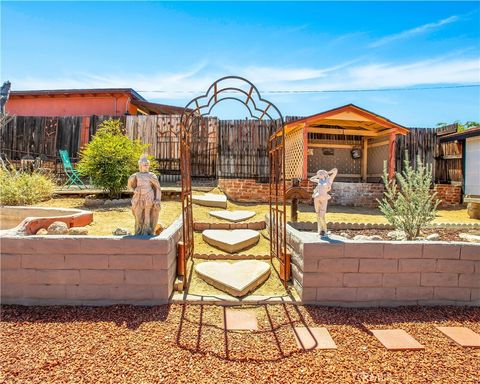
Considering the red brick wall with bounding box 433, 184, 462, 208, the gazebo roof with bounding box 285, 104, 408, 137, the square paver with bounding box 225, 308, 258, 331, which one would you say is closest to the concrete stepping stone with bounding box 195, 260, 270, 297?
the square paver with bounding box 225, 308, 258, 331

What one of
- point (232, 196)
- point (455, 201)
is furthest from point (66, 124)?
point (455, 201)

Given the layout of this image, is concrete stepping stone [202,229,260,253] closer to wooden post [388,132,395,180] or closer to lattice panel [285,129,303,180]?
lattice panel [285,129,303,180]

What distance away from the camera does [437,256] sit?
3277mm

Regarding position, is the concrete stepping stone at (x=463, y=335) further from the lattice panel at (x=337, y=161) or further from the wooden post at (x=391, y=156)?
the lattice panel at (x=337, y=161)

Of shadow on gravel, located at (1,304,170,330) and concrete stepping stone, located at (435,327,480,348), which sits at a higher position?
shadow on gravel, located at (1,304,170,330)

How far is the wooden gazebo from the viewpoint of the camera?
895cm

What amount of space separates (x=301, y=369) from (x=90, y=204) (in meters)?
6.18

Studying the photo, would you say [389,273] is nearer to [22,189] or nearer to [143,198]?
[143,198]

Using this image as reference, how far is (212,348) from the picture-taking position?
2.46 m

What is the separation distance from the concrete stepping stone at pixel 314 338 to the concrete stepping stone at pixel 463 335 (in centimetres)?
103

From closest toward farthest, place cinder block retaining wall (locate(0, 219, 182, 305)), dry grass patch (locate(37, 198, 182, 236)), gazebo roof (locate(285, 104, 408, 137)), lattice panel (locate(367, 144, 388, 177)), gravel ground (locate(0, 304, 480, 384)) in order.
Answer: gravel ground (locate(0, 304, 480, 384)), cinder block retaining wall (locate(0, 219, 182, 305)), dry grass patch (locate(37, 198, 182, 236)), gazebo roof (locate(285, 104, 408, 137)), lattice panel (locate(367, 144, 388, 177))

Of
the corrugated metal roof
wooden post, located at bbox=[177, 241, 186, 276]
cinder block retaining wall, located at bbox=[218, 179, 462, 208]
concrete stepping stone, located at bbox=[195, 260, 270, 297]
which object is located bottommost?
concrete stepping stone, located at bbox=[195, 260, 270, 297]

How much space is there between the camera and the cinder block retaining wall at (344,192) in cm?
844

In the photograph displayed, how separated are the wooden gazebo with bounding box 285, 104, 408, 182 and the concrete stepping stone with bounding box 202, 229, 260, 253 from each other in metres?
4.32
